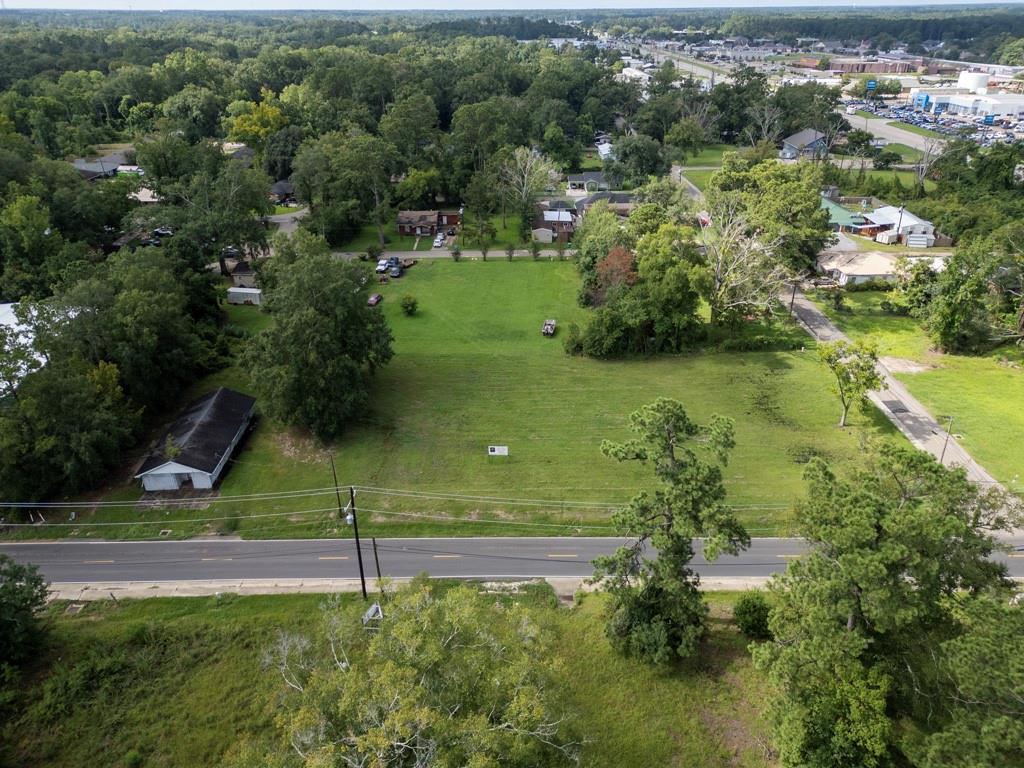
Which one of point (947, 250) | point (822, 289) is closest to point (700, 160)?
point (947, 250)

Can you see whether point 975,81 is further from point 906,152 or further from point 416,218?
point 416,218

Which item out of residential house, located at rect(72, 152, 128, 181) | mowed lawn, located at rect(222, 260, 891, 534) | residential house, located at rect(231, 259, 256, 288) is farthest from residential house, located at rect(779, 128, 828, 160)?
residential house, located at rect(72, 152, 128, 181)

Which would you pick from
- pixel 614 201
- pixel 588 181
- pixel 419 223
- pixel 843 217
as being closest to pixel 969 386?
pixel 843 217

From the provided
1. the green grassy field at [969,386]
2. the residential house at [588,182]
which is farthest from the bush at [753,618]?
the residential house at [588,182]

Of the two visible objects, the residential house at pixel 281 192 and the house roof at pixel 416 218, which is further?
the residential house at pixel 281 192

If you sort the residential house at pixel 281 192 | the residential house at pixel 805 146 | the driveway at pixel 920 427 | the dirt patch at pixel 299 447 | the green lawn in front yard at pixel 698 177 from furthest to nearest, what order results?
the residential house at pixel 805 146 → the green lawn in front yard at pixel 698 177 → the residential house at pixel 281 192 → the dirt patch at pixel 299 447 → the driveway at pixel 920 427

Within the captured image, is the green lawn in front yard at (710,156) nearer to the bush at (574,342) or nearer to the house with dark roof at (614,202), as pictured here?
the house with dark roof at (614,202)
